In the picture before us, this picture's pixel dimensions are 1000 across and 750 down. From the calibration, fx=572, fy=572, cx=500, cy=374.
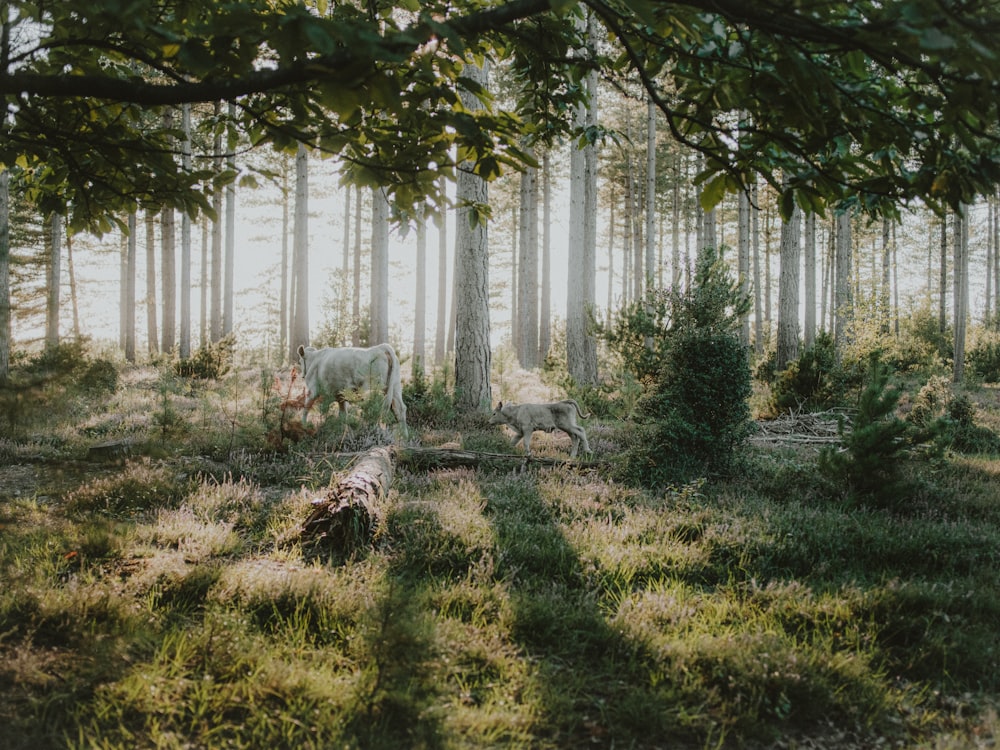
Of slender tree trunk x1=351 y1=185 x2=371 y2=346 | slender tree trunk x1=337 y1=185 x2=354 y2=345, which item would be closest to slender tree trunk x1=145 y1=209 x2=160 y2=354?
slender tree trunk x1=337 y1=185 x2=354 y2=345

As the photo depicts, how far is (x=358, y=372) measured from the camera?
10227mm

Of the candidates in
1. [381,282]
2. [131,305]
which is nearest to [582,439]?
[381,282]

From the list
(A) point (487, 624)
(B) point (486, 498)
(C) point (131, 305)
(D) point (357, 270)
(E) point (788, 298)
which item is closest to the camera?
(A) point (487, 624)

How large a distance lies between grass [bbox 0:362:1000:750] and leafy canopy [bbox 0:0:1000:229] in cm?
195

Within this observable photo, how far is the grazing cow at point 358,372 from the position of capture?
10156mm

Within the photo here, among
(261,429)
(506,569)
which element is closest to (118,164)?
(506,569)

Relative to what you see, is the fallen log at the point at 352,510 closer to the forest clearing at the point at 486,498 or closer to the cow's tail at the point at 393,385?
the forest clearing at the point at 486,498

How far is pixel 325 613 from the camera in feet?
11.6

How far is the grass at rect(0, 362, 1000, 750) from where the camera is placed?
9.02 feet

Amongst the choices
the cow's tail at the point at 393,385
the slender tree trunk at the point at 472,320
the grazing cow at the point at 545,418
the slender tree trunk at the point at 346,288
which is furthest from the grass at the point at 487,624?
the slender tree trunk at the point at 346,288

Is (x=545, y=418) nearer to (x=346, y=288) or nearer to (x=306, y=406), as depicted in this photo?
(x=306, y=406)

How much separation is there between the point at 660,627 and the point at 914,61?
10.5 feet

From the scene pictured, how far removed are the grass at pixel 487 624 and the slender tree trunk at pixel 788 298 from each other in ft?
39.0

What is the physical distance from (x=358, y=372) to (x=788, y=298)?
13.3 metres
